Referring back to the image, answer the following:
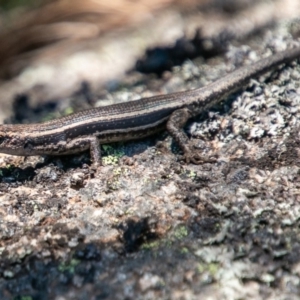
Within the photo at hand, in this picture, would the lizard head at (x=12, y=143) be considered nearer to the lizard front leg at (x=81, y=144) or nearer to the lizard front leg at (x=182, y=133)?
the lizard front leg at (x=81, y=144)

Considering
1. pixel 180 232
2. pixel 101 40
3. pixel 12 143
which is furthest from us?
pixel 101 40

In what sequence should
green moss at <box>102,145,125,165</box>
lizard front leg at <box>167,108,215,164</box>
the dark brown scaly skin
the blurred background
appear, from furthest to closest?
the blurred background, the dark brown scaly skin, green moss at <box>102,145,125,165</box>, lizard front leg at <box>167,108,215,164</box>

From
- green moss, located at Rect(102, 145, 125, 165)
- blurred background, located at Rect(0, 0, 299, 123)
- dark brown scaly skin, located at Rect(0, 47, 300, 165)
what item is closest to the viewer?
green moss, located at Rect(102, 145, 125, 165)

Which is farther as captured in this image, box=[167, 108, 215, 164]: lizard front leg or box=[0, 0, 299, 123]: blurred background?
box=[0, 0, 299, 123]: blurred background

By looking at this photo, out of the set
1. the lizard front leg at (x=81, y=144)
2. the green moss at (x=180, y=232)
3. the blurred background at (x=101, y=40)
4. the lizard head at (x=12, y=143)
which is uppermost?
the blurred background at (x=101, y=40)

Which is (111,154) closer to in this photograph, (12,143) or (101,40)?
(12,143)

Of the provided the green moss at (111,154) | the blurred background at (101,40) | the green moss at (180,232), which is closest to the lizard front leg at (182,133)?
the green moss at (111,154)

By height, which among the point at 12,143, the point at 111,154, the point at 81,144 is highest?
the point at 12,143

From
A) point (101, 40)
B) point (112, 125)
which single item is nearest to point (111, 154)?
point (112, 125)

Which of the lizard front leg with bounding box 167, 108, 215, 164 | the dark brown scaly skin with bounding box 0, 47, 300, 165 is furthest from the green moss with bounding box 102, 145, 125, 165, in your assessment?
the lizard front leg with bounding box 167, 108, 215, 164

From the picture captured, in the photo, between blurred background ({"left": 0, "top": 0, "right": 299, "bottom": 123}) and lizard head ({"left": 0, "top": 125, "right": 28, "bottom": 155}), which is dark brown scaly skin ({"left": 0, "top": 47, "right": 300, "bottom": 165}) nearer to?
lizard head ({"left": 0, "top": 125, "right": 28, "bottom": 155})
